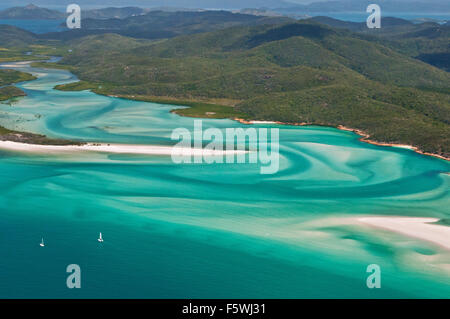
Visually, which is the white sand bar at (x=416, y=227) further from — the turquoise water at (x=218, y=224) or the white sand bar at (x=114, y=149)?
the white sand bar at (x=114, y=149)

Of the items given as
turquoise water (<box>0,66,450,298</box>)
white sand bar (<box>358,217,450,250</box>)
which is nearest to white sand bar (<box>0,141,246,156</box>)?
turquoise water (<box>0,66,450,298</box>)

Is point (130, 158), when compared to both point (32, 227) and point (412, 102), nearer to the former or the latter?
point (32, 227)

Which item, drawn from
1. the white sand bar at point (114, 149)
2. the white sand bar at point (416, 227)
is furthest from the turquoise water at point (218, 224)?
the white sand bar at point (114, 149)

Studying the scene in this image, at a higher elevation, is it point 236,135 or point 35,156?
point 236,135

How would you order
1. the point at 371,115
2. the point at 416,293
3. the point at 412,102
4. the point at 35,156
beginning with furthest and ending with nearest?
the point at 412,102, the point at 371,115, the point at 35,156, the point at 416,293

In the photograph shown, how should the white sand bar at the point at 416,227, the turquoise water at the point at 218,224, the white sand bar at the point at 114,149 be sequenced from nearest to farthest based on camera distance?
the turquoise water at the point at 218,224 < the white sand bar at the point at 416,227 < the white sand bar at the point at 114,149

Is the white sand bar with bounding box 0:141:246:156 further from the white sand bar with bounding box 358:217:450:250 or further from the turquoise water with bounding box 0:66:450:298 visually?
the white sand bar with bounding box 358:217:450:250
